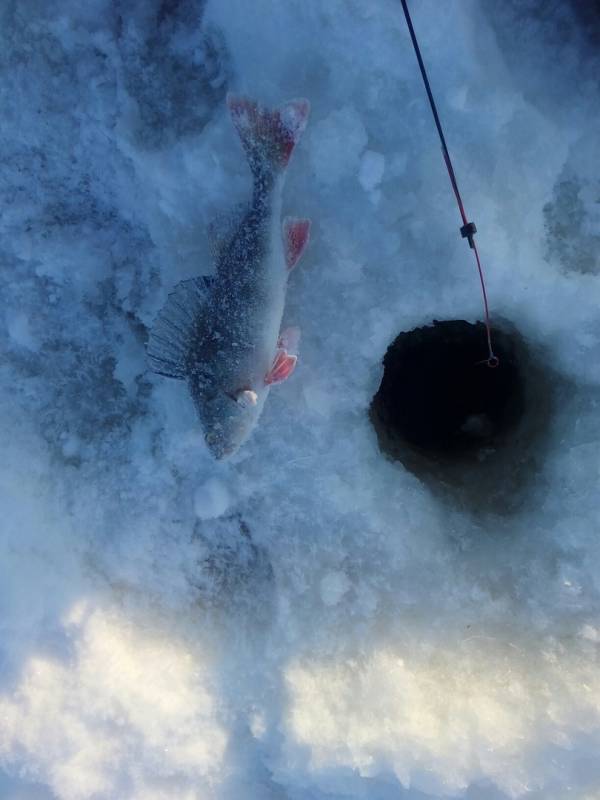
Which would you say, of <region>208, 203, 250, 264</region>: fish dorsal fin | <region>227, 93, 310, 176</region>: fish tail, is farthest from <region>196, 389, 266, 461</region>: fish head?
<region>227, 93, 310, 176</region>: fish tail

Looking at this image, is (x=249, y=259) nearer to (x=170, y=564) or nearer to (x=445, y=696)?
(x=170, y=564)

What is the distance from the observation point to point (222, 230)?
253 cm

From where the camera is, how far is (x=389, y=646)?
108 inches

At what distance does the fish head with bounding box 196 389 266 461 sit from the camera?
245 centimetres

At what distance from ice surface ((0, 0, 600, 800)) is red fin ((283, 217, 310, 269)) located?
0.15m

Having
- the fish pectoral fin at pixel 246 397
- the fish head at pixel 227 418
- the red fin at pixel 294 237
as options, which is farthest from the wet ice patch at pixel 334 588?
the red fin at pixel 294 237

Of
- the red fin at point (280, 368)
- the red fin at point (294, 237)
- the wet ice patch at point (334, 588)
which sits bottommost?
the wet ice patch at point (334, 588)

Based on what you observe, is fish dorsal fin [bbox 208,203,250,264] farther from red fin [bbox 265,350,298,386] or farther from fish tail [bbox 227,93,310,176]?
red fin [bbox 265,350,298,386]

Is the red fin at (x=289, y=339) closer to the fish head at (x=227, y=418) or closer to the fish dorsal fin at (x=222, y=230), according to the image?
the fish head at (x=227, y=418)

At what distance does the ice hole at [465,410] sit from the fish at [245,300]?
80 cm

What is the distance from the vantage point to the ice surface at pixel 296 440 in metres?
2.59

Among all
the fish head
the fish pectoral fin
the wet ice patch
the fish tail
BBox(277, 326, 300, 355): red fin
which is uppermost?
the fish tail

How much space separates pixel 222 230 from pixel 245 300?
0.37m

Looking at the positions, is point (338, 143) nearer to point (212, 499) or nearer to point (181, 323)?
point (181, 323)
